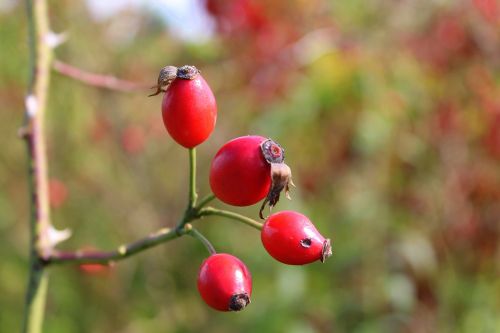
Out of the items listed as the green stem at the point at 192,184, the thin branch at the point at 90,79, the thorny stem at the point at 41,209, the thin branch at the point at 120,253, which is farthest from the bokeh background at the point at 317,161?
the green stem at the point at 192,184

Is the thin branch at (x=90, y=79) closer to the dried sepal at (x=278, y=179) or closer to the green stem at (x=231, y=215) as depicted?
the green stem at (x=231, y=215)

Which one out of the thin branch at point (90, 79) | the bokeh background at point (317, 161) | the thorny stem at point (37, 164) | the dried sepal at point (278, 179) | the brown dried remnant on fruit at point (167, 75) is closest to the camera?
the dried sepal at point (278, 179)

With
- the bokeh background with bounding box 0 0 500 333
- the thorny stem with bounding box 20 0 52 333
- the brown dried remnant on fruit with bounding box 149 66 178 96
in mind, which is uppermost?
the brown dried remnant on fruit with bounding box 149 66 178 96

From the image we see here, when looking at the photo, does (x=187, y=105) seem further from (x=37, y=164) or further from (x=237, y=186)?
(x=37, y=164)

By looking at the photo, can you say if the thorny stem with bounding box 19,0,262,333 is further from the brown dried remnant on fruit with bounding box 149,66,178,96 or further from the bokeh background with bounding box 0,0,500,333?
the bokeh background with bounding box 0,0,500,333

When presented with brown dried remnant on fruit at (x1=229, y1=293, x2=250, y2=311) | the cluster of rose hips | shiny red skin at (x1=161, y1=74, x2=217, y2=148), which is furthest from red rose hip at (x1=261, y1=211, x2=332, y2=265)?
shiny red skin at (x1=161, y1=74, x2=217, y2=148)

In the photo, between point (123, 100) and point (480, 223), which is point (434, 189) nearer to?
point (480, 223)

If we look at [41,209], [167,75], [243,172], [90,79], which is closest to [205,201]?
[243,172]

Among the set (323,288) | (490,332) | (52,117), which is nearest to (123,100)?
(52,117)
